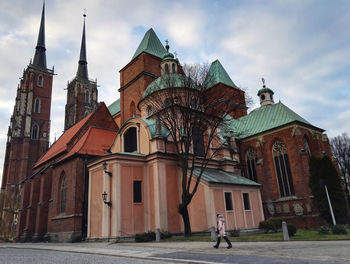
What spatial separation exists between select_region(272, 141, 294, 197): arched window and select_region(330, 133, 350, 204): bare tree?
14.2 metres

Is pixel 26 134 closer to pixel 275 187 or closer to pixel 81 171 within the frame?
pixel 81 171

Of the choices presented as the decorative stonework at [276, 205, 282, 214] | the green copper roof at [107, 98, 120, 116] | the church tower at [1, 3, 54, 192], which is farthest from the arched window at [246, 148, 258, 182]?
the church tower at [1, 3, 54, 192]

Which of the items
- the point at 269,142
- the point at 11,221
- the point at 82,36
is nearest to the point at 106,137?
the point at 269,142

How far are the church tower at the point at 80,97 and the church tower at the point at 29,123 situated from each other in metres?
6.46

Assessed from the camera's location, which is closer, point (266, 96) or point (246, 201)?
point (246, 201)

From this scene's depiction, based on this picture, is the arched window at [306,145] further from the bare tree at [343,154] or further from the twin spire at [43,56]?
the twin spire at [43,56]

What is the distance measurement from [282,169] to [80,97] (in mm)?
55943

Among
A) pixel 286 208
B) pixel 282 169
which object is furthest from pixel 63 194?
pixel 282 169

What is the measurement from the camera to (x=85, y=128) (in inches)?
1114

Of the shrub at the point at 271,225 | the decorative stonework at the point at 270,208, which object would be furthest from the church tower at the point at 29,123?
the shrub at the point at 271,225

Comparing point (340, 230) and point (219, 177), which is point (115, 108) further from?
point (340, 230)

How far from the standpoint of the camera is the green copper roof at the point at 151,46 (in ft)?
115

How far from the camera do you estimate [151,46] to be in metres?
35.7

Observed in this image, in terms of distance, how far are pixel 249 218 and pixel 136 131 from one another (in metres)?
11.5
